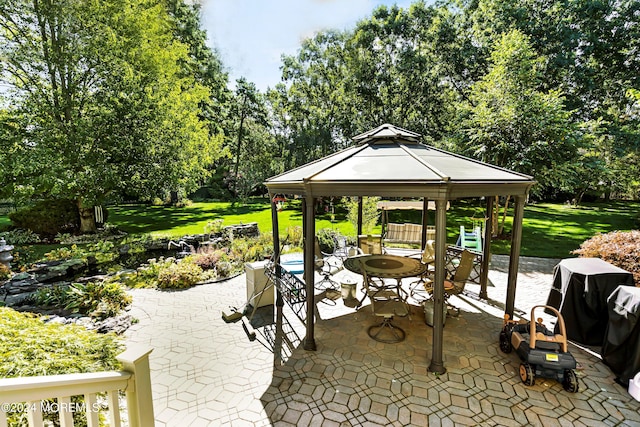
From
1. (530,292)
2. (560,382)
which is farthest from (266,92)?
(560,382)

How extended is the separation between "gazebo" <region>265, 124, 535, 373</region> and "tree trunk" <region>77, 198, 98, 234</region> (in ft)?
41.4

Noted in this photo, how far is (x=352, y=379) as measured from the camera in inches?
162

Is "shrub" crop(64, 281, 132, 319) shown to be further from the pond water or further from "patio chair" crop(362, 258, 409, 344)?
"patio chair" crop(362, 258, 409, 344)

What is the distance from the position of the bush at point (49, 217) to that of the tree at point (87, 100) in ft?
1.71

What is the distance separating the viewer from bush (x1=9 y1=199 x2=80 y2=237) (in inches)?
492

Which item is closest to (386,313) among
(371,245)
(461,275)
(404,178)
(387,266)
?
(387,266)

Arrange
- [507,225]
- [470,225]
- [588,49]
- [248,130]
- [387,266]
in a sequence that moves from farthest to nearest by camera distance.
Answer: [248,130] → [470,225] → [507,225] → [588,49] → [387,266]

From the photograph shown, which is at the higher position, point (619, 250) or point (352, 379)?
point (619, 250)

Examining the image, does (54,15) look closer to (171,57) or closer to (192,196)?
(171,57)

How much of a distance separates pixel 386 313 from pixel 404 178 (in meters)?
2.25

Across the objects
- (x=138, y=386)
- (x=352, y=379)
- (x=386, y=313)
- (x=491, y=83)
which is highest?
(x=491, y=83)

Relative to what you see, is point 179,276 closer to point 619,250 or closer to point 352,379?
point 352,379

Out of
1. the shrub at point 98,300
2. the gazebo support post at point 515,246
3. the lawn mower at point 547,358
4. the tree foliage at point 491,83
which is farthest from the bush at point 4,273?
the tree foliage at point 491,83

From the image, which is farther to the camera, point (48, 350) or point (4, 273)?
point (4, 273)
